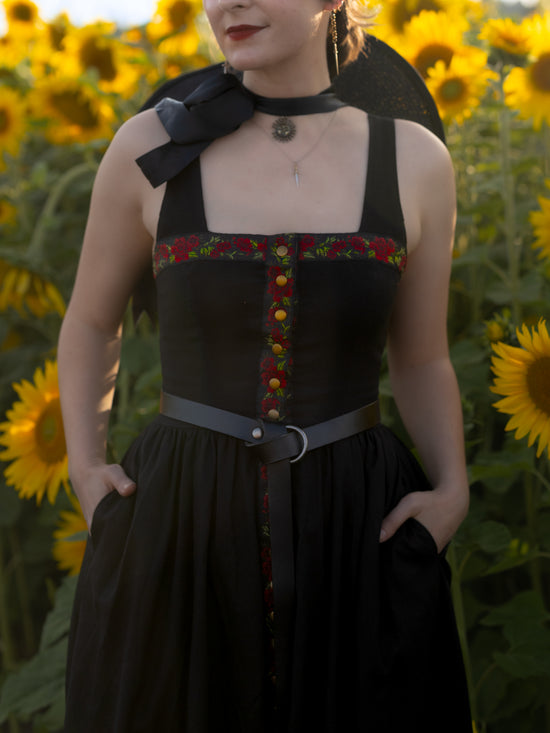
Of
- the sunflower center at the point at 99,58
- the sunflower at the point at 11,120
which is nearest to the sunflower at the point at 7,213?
the sunflower at the point at 11,120

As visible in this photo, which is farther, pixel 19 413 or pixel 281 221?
pixel 19 413

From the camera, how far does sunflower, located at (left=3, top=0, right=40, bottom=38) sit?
129 inches

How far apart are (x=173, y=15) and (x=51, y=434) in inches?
68.0

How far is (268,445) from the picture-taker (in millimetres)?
1209

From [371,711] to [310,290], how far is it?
25.8 inches

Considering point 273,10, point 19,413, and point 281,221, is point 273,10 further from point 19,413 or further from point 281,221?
point 19,413

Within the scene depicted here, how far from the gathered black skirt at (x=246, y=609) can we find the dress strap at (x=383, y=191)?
35 cm

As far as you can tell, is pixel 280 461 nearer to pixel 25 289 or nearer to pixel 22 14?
pixel 25 289

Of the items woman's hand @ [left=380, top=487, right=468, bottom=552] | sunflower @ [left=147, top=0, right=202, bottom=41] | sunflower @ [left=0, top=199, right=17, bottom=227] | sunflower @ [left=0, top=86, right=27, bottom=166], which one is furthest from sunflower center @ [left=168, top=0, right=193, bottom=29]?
woman's hand @ [left=380, top=487, right=468, bottom=552]

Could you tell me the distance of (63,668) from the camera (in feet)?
6.04

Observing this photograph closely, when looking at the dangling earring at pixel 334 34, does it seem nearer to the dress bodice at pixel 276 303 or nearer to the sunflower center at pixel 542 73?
the dress bodice at pixel 276 303

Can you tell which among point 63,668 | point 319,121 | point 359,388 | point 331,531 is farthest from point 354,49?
point 63,668

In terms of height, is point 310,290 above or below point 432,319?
above

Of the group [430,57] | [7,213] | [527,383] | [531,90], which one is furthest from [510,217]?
[7,213]
